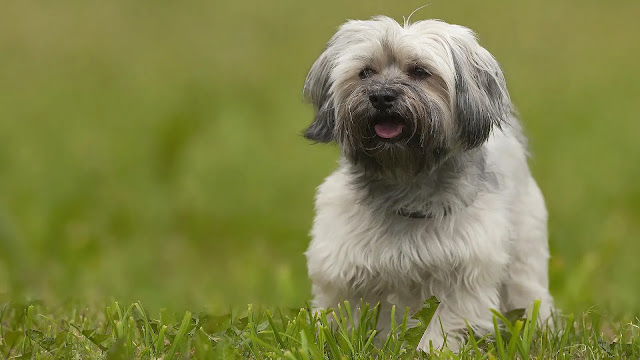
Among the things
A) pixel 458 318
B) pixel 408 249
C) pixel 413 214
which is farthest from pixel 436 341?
pixel 413 214

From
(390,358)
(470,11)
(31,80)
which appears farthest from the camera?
(470,11)

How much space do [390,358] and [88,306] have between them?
68.1 inches

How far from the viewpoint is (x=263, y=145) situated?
37.3ft

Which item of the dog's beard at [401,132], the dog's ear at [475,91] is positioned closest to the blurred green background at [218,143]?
the dog's ear at [475,91]

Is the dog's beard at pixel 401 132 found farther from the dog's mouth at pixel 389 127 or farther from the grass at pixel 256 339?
the grass at pixel 256 339

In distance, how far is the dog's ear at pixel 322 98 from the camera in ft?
18.3

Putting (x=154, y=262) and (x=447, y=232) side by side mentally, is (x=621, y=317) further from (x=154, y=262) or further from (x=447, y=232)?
(x=154, y=262)

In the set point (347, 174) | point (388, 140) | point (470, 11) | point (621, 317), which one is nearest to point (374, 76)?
point (388, 140)

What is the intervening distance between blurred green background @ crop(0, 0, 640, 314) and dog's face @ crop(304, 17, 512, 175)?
78 cm

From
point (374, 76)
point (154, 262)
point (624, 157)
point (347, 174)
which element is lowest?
point (154, 262)

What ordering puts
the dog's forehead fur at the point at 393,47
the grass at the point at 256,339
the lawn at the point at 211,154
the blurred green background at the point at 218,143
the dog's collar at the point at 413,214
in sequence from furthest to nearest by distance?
1. the blurred green background at the point at 218,143
2. the lawn at the point at 211,154
3. the dog's collar at the point at 413,214
4. the dog's forehead fur at the point at 393,47
5. the grass at the point at 256,339

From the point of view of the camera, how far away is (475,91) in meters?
5.43

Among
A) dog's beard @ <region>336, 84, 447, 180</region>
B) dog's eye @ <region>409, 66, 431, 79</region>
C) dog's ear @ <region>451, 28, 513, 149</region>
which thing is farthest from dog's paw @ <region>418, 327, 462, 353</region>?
dog's eye @ <region>409, 66, 431, 79</region>

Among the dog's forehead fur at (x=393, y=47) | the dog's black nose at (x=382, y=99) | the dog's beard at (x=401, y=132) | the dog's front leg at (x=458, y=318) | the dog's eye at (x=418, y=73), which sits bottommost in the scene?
the dog's front leg at (x=458, y=318)
